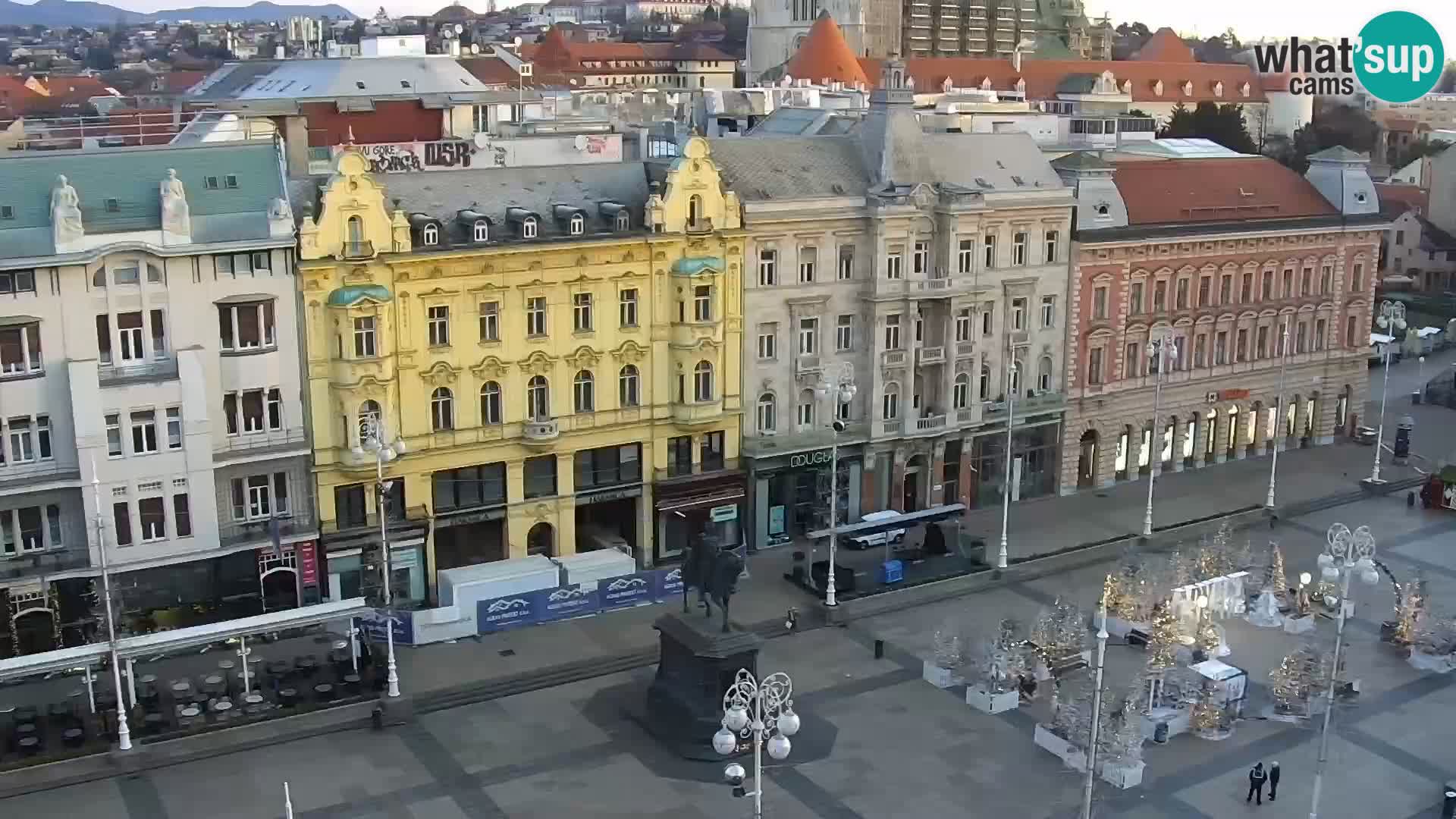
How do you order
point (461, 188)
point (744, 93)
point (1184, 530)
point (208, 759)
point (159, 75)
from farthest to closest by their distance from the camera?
point (159, 75) → point (744, 93) → point (1184, 530) → point (461, 188) → point (208, 759)

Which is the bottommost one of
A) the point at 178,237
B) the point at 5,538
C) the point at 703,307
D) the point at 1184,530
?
the point at 1184,530

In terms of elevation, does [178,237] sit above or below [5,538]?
above

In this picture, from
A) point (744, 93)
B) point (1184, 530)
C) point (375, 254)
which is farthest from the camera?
point (744, 93)

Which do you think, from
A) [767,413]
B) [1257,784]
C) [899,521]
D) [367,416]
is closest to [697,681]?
[1257,784]

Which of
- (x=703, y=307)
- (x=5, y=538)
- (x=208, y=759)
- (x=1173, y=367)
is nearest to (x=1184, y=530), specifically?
(x=1173, y=367)

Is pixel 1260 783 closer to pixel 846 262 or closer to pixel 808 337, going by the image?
pixel 808 337

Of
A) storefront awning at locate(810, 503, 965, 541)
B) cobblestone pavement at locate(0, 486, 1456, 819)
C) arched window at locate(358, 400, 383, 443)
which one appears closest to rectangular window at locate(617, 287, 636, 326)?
arched window at locate(358, 400, 383, 443)

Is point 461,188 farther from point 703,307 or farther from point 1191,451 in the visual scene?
point 1191,451
